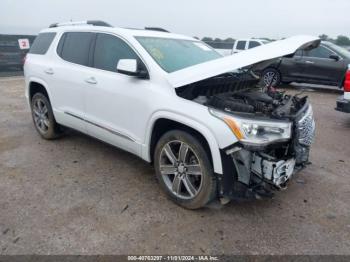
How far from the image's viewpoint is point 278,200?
3.70m

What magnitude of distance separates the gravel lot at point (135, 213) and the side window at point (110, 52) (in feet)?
4.40

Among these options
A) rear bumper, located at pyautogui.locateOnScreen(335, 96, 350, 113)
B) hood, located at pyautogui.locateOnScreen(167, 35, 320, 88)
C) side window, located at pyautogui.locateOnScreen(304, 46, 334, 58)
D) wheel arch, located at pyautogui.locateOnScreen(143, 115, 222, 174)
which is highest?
hood, located at pyautogui.locateOnScreen(167, 35, 320, 88)

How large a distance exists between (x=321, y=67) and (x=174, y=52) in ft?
26.8

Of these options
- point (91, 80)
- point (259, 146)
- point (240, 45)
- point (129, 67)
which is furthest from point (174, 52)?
point (240, 45)

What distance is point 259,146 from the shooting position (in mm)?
2932

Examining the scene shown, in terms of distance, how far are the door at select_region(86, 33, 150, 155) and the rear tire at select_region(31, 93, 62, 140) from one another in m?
1.16

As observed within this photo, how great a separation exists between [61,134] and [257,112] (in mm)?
3547

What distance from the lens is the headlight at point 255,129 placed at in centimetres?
293

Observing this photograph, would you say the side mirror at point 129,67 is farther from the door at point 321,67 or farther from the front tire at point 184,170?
the door at point 321,67

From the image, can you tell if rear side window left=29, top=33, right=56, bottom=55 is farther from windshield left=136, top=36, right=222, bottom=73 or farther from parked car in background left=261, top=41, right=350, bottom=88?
parked car in background left=261, top=41, right=350, bottom=88

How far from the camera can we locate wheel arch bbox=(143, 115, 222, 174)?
9.98ft

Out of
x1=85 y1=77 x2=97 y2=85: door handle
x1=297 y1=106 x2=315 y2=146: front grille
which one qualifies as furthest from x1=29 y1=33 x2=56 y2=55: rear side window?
x1=297 y1=106 x2=315 y2=146: front grille

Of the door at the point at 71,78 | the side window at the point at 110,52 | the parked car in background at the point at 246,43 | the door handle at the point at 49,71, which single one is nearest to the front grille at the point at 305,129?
the side window at the point at 110,52

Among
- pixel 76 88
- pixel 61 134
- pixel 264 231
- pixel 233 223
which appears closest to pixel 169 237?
pixel 233 223
